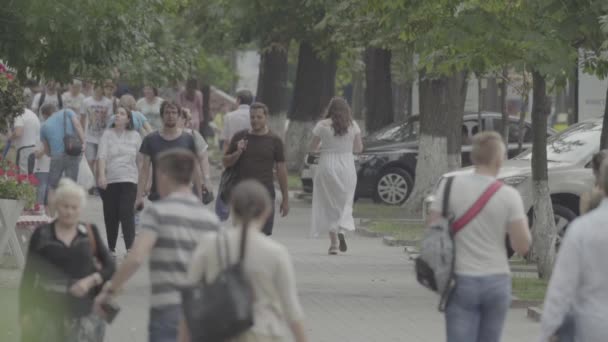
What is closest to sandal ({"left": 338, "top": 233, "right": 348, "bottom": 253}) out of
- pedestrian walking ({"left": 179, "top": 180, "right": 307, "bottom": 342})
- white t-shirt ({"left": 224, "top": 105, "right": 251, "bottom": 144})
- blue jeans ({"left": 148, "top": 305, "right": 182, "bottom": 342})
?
white t-shirt ({"left": 224, "top": 105, "right": 251, "bottom": 144})

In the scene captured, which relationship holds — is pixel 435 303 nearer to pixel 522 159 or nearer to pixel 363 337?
pixel 363 337

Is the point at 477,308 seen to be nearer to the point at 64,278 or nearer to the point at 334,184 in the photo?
the point at 64,278

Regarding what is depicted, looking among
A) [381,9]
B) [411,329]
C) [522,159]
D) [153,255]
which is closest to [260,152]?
[381,9]

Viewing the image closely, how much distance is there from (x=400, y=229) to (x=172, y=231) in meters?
13.6

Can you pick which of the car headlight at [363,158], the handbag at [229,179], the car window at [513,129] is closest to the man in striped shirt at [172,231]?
the handbag at [229,179]

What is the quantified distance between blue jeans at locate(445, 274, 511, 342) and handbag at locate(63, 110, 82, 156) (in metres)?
11.6

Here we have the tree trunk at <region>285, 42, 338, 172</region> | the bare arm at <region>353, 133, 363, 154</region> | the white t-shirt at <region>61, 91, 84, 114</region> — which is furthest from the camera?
the tree trunk at <region>285, 42, 338, 172</region>

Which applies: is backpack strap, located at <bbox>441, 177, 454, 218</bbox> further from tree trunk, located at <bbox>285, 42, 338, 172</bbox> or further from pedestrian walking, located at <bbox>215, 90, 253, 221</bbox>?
tree trunk, located at <bbox>285, 42, 338, 172</bbox>

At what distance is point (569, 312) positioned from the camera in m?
6.73

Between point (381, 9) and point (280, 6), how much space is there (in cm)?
1445

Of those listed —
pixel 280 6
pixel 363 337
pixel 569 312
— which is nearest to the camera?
pixel 569 312

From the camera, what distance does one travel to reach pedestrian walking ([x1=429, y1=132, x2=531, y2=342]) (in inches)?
300

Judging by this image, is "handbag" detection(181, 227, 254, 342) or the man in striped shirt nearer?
"handbag" detection(181, 227, 254, 342)

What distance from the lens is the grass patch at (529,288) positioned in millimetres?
12969
